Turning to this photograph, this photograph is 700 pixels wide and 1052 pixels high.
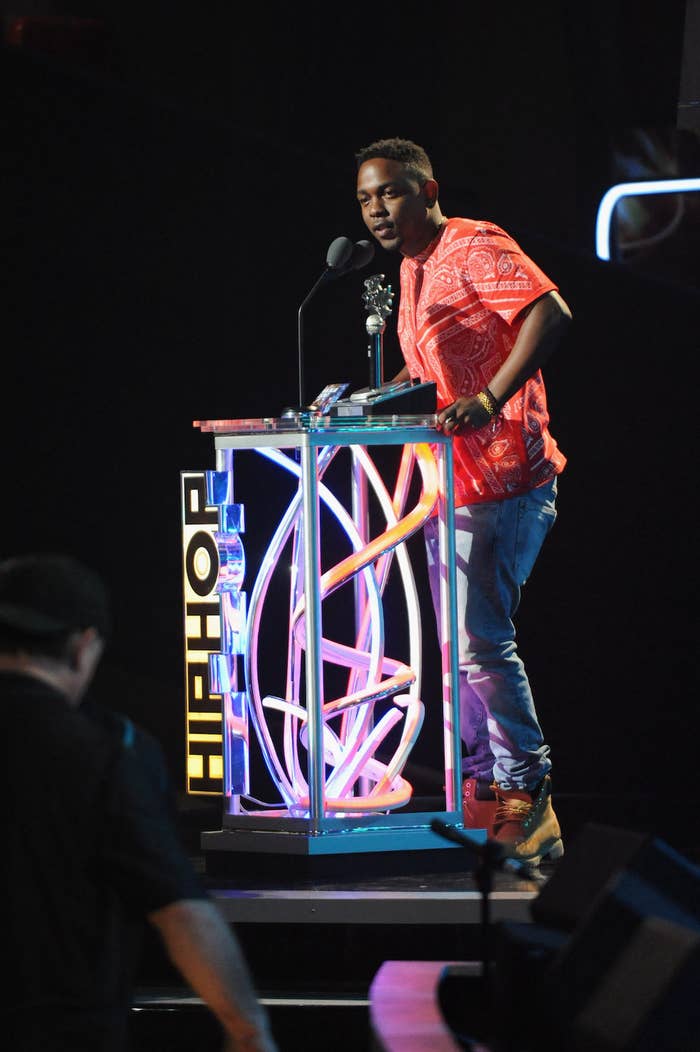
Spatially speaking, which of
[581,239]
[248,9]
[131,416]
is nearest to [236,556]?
[131,416]

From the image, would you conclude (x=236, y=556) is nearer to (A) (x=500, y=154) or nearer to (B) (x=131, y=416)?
(B) (x=131, y=416)

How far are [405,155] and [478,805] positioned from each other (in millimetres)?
1614

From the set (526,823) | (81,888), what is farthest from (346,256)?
(81,888)

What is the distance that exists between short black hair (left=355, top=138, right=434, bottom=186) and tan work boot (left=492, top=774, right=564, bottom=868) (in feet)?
4.99

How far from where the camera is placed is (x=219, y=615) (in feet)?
12.1

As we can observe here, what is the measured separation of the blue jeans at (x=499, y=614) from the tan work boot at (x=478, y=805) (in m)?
0.03

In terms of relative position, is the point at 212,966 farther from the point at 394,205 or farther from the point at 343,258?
the point at 394,205

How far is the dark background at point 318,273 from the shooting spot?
4695mm

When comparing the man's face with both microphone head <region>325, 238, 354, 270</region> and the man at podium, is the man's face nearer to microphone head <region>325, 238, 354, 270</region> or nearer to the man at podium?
the man at podium

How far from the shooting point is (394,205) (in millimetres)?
3818

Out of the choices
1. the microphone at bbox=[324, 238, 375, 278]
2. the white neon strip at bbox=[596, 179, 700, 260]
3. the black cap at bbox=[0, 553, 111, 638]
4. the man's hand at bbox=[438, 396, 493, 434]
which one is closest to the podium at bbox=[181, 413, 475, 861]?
the man's hand at bbox=[438, 396, 493, 434]

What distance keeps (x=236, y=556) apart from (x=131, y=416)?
140cm

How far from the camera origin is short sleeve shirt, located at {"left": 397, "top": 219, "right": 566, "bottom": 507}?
12.3ft

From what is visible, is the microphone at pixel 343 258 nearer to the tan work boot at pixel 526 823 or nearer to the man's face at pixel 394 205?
the man's face at pixel 394 205
